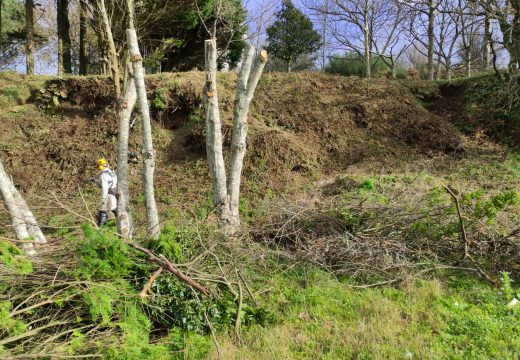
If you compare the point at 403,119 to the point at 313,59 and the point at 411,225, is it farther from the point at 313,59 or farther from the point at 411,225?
the point at 313,59

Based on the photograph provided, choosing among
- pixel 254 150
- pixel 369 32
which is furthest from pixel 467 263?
pixel 369 32

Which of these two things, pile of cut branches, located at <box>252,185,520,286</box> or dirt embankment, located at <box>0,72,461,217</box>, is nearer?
pile of cut branches, located at <box>252,185,520,286</box>

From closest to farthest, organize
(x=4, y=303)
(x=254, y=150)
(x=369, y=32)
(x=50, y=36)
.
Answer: (x=4, y=303) → (x=254, y=150) → (x=369, y=32) → (x=50, y=36)

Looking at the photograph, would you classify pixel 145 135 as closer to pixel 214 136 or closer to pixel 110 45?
pixel 214 136

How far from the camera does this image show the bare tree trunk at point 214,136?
232 inches

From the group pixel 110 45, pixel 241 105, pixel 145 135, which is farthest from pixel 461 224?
pixel 110 45

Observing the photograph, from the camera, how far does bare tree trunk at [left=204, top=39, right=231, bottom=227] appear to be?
5895 millimetres

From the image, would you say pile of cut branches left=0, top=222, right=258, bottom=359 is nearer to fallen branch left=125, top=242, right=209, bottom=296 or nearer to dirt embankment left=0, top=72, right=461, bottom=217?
fallen branch left=125, top=242, right=209, bottom=296

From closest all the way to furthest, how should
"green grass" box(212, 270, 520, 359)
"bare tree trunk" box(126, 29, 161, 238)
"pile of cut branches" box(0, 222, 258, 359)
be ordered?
"pile of cut branches" box(0, 222, 258, 359)
"green grass" box(212, 270, 520, 359)
"bare tree trunk" box(126, 29, 161, 238)

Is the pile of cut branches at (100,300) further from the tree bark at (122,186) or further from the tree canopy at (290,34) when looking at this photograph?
the tree canopy at (290,34)

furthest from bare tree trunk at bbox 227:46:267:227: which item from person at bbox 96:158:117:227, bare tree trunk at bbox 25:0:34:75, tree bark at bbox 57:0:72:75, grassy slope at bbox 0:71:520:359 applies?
bare tree trunk at bbox 25:0:34:75

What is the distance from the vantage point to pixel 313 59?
25.0 m

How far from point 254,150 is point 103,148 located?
191 inches

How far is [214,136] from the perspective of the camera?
234 inches
